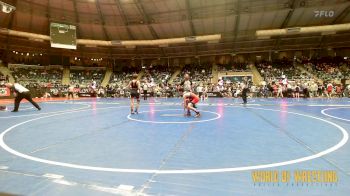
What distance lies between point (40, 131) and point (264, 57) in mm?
39152

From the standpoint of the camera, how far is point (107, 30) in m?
37.6

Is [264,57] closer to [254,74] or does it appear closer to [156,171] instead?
[254,74]

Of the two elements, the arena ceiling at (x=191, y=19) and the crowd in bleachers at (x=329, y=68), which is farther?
the crowd in bleachers at (x=329, y=68)

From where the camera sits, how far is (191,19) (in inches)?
1272

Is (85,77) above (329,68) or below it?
below

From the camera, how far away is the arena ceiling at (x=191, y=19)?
95.9 feet
